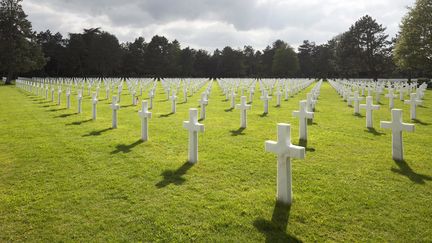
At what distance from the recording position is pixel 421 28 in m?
36.5

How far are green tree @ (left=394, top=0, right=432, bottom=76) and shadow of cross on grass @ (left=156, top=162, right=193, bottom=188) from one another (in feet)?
125

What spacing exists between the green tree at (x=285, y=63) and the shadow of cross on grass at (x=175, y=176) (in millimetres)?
86227

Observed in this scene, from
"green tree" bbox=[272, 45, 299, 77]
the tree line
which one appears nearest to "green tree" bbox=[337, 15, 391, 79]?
the tree line

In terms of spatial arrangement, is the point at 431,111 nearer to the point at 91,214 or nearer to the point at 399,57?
the point at 91,214

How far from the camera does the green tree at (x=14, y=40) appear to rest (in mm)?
46188

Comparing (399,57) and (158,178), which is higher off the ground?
(399,57)

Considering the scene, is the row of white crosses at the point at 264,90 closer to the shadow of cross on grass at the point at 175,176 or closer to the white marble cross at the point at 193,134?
the white marble cross at the point at 193,134

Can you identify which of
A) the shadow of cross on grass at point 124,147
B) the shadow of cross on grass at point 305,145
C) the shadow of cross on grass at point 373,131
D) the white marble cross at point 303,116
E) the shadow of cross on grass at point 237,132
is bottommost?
the shadow of cross on grass at point 124,147

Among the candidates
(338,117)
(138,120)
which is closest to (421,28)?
(338,117)

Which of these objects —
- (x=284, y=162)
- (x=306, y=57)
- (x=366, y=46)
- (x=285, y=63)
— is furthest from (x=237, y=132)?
(x=306, y=57)

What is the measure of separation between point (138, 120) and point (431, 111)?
40.1 feet

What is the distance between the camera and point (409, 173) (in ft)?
18.1

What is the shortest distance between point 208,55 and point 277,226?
92.4 meters

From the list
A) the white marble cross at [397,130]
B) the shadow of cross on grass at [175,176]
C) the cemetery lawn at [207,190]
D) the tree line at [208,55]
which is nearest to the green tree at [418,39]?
the tree line at [208,55]
